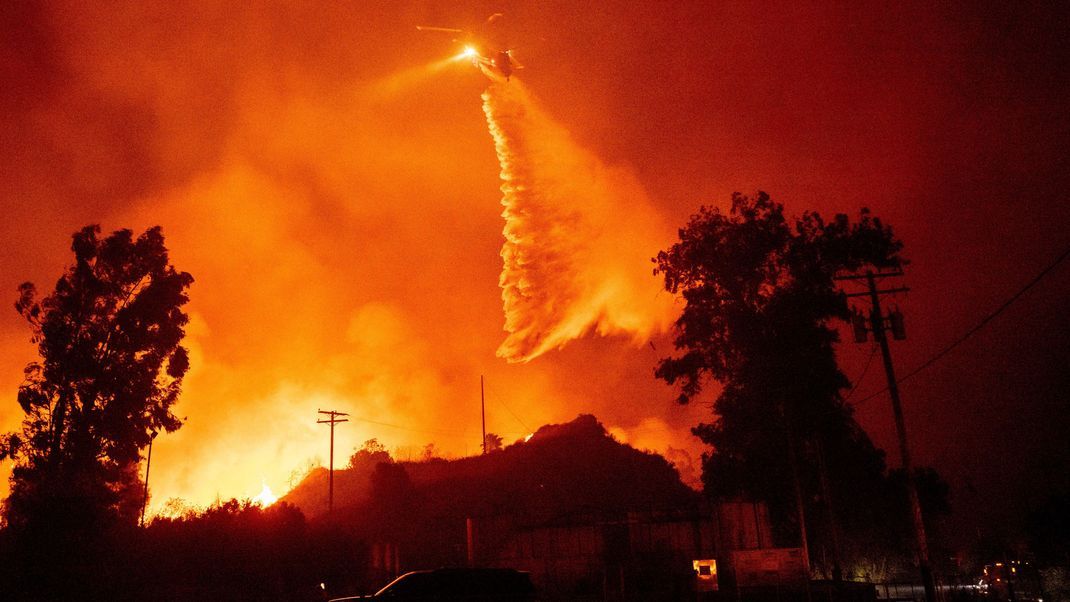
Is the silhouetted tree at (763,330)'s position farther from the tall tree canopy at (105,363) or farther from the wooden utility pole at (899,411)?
the tall tree canopy at (105,363)

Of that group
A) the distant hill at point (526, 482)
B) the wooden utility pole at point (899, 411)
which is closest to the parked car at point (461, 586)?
the wooden utility pole at point (899, 411)

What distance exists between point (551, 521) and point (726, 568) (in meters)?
9.26

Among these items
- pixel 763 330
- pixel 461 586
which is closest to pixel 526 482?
pixel 763 330

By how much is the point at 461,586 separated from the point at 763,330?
23876 mm

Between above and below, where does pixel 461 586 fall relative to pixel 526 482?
below

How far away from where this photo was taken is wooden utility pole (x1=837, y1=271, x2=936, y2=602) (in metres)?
26.6

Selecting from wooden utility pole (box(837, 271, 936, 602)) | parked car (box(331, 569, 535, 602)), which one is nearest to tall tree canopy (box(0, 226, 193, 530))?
parked car (box(331, 569, 535, 602))

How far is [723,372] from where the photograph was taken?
1640 inches

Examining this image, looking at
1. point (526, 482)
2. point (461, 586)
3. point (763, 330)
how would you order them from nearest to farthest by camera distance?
1. point (461, 586)
2. point (763, 330)
3. point (526, 482)

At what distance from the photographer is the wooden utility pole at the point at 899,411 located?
26.6m

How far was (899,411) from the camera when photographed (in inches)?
1138

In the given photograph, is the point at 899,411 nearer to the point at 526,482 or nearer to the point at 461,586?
the point at 461,586

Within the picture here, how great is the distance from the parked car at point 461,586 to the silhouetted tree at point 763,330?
69.0 ft

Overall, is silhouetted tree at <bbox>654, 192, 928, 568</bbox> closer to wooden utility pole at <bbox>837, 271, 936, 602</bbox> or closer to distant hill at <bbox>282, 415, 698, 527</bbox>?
wooden utility pole at <bbox>837, 271, 936, 602</bbox>
